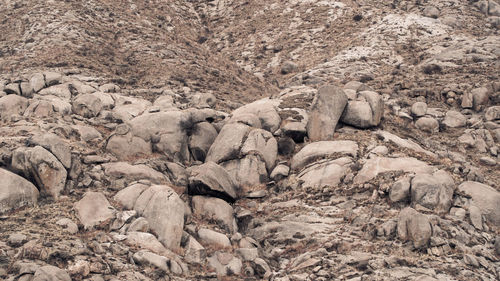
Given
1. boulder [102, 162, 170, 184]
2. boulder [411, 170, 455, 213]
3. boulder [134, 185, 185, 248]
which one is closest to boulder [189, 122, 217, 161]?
boulder [102, 162, 170, 184]

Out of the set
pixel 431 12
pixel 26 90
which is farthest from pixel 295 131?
pixel 431 12

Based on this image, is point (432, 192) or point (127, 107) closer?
point (432, 192)

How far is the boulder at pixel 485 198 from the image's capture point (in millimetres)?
21984

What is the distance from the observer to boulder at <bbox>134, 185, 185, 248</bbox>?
66.2ft

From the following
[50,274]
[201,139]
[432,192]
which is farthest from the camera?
[201,139]

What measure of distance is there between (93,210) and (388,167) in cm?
1445

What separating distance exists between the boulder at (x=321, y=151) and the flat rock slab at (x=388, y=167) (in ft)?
4.83

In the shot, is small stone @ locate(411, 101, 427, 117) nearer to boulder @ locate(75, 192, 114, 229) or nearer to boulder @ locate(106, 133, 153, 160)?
boulder @ locate(106, 133, 153, 160)

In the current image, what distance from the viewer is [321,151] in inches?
1040

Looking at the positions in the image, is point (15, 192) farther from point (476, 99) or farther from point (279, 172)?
point (476, 99)

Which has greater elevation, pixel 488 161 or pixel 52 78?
pixel 52 78

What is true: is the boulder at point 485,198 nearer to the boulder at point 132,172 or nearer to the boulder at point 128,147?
the boulder at point 132,172

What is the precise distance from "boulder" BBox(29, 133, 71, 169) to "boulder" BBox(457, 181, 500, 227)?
1888 centimetres

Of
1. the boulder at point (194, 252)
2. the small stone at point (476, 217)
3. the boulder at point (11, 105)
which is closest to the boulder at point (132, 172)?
the boulder at point (194, 252)
